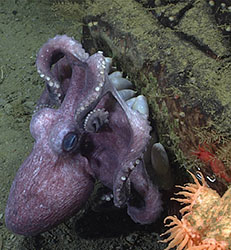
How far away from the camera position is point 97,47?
3391mm

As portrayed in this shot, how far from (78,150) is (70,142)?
0.47 feet

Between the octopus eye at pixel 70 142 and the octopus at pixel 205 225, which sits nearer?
the octopus at pixel 205 225

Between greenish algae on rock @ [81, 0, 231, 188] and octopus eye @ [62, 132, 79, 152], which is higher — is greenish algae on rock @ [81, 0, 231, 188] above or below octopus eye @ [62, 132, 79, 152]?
above

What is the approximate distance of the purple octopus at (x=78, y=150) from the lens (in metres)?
2.12

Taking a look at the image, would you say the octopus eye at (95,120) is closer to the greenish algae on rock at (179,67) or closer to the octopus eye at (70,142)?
the octopus eye at (70,142)

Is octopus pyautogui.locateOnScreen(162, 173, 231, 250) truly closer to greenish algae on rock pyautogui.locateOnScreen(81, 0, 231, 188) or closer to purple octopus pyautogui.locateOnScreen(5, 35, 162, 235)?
greenish algae on rock pyautogui.locateOnScreen(81, 0, 231, 188)

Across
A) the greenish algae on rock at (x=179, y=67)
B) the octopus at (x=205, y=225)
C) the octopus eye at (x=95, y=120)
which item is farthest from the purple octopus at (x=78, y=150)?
the octopus at (x=205, y=225)

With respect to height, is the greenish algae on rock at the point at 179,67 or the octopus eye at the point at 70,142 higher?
the greenish algae on rock at the point at 179,67

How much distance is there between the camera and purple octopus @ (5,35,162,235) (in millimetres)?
2123

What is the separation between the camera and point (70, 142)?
7.13 feet

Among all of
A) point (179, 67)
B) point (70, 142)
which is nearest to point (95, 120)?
point (70, 142)

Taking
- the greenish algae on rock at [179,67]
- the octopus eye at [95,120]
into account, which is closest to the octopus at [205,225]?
the greenish algae on rock at [179,67]

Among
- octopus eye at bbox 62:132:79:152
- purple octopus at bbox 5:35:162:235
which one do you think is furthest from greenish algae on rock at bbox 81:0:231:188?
octopus eye at bbox 62:132:79:152

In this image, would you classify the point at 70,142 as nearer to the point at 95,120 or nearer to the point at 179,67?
the point at 95,120
